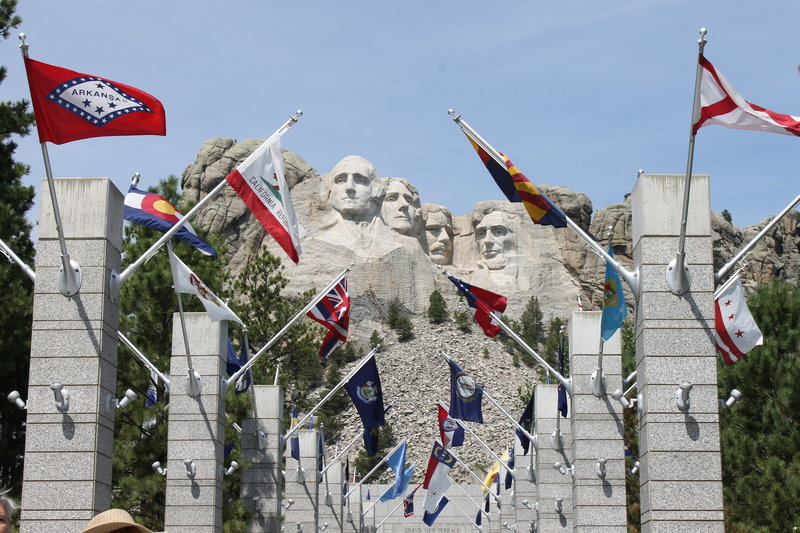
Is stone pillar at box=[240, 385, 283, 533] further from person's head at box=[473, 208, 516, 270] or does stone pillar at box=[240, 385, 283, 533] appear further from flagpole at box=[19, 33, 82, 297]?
person's head at box=[473, 208, 516, 270]

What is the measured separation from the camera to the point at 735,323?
1664cm

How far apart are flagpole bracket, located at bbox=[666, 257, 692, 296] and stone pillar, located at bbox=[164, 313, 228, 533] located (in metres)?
9.05

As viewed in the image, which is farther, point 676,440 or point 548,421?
point 548,421

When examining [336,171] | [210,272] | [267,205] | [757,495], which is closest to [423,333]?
[336,171]

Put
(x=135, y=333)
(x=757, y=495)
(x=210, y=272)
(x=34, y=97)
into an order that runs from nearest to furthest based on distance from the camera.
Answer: (x=34, y=97) < (x=757, y=495) < (x=135, y=333) < (x=210, y=272)

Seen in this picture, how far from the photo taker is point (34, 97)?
13.7m

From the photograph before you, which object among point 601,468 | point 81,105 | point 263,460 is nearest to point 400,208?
point 263,460

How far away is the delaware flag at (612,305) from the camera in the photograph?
16.1 metres

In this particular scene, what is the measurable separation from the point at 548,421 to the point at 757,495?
465 centimetres

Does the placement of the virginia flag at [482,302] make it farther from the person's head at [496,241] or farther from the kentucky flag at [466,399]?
the person's head at [496,241]

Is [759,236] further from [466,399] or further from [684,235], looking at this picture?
[466,399]

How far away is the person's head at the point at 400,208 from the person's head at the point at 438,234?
12.3 feet

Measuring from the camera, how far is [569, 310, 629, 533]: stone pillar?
21703mm

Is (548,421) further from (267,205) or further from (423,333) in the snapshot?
(423,333)
